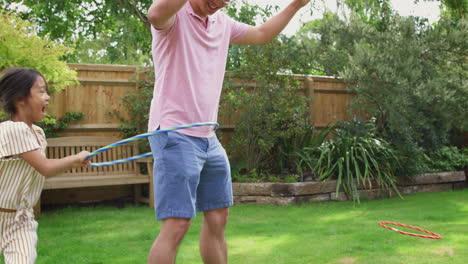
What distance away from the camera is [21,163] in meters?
2.33

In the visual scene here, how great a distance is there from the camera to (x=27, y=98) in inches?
92.2

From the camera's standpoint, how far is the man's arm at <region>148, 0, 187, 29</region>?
6.43 ft

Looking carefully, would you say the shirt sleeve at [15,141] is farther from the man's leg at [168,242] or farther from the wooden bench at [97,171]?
the wooden bench at [97,171]

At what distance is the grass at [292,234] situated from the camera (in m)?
3.78

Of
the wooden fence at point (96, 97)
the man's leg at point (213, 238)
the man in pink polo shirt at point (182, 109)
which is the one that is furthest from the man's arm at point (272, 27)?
the wooden fence at point (96, 97)

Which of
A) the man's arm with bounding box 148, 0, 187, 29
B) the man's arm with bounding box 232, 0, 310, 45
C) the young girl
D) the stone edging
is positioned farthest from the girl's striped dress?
the stone edging

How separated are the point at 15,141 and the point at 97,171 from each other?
4.85 metres

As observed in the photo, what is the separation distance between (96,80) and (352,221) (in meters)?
4.05

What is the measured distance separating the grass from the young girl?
4.97ft

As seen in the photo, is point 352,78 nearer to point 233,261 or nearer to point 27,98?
point 233,261

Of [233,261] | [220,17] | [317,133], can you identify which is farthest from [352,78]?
[220,17]

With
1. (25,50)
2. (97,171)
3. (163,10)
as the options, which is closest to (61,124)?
(97,171)

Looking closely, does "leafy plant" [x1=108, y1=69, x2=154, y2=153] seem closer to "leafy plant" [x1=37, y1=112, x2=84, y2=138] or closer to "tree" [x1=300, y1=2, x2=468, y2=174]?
"leafy plant" [x1=37, y1=112, x2=84, y2=138]

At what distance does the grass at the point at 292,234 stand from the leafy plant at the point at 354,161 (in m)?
0.39
